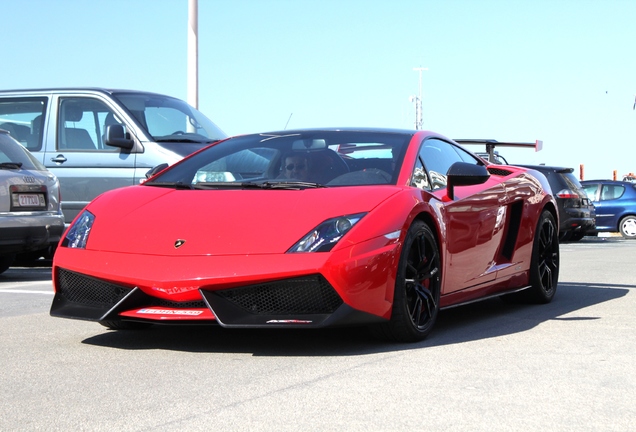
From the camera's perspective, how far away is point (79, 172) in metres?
11.7

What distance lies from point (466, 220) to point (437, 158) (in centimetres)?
48

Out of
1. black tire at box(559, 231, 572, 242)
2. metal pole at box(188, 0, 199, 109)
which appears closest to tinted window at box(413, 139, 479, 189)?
metal pole at box(188, 0, 199, 109)

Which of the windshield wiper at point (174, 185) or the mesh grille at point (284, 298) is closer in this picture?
the mesh grille at point (284, 298)

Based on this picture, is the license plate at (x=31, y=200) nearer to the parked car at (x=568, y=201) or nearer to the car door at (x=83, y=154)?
the car door at (x=83, y=154)

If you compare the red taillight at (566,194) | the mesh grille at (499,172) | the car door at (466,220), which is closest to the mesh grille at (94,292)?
the car door at (466,220)

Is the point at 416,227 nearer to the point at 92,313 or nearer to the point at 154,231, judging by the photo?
the point at 154,231

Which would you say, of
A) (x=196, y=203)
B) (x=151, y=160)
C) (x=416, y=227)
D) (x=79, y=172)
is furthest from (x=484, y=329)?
(x=79, y=172)

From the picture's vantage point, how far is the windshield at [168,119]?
1183 centimetres

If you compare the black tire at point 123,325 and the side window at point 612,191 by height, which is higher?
the black tire at point 123,325

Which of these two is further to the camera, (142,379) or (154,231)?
(154,231)

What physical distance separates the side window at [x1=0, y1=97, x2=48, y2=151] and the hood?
637 cm

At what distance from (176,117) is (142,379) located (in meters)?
7.75

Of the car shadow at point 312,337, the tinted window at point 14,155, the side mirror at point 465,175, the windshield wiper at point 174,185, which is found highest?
the side mirror at point 465,175

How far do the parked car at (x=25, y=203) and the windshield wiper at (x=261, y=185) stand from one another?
4315 millimetres
